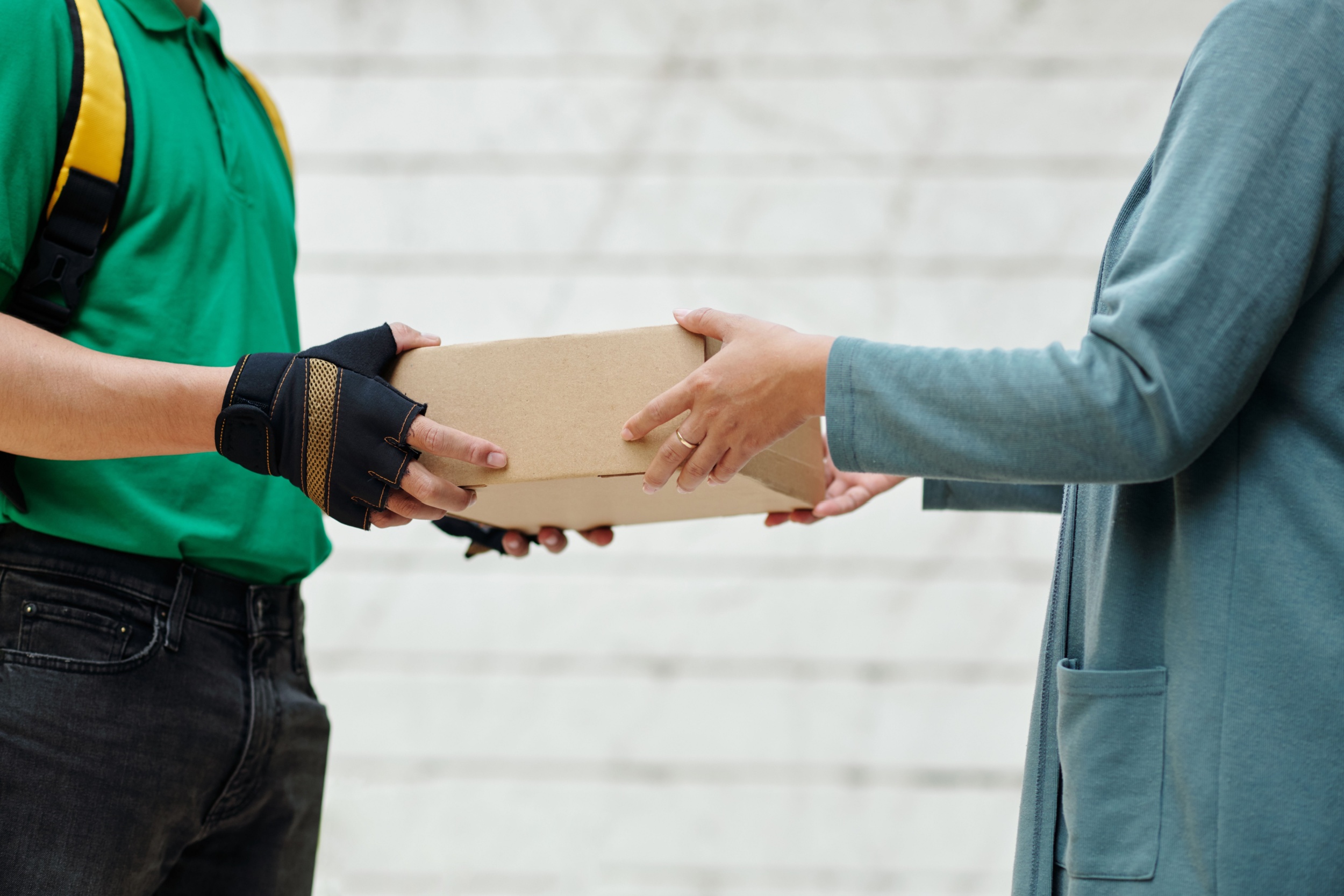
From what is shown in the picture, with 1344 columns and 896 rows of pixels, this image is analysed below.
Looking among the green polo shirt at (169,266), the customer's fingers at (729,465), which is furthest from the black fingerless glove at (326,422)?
the customer's fingers at (729,465)

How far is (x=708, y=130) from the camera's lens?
1.92 meters

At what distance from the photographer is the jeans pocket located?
31.1 inches

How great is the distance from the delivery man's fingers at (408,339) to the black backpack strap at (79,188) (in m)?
0.26

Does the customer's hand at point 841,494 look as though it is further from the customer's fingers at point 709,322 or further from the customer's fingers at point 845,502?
the customer's fingers at point 709,322

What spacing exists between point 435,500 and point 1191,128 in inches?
22.9

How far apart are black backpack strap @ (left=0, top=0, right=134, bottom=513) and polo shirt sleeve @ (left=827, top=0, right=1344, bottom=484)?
2.22ft

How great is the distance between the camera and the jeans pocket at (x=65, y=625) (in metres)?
0.79

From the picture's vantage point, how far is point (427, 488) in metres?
0.79

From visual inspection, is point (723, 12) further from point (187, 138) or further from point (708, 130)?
point (187, 138)

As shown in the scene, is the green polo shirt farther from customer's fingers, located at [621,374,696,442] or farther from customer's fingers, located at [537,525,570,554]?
customer's fingers, located at [621,374,696,442]

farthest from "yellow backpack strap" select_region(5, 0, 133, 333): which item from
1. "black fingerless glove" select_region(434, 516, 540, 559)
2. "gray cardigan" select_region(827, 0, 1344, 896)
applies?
"gray cardigan" select_region(827, 0, 1344, 896)

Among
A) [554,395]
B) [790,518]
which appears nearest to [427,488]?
[554,395]

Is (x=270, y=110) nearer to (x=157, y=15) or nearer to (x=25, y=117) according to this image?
(x=157, y=15)

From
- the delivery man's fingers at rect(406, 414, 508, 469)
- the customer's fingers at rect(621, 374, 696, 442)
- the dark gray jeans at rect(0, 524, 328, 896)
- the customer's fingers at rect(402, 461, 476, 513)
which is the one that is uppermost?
the customer's fingers at rect(621, 374, 696, 442)
